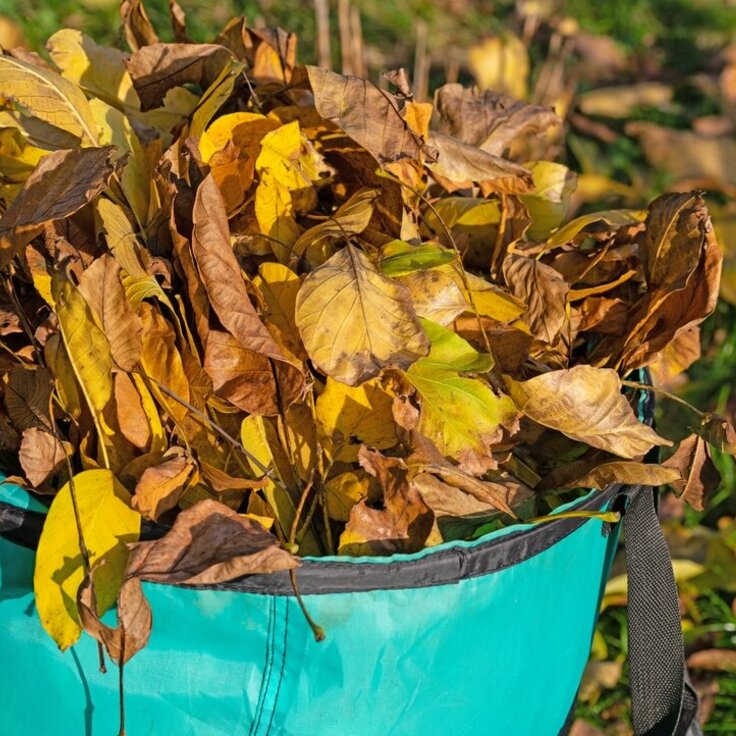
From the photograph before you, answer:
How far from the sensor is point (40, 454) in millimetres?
745

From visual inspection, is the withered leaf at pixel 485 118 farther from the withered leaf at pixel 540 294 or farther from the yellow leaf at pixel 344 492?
the yellow leaf at pixel 344 492

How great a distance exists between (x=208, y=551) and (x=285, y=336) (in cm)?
20

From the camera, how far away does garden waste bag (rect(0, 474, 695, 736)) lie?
0.72 m

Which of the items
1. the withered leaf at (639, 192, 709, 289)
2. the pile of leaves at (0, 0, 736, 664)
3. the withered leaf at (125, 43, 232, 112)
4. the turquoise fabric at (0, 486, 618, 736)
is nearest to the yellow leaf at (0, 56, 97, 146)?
the pile of leaves at (0, 0, 736, 664)

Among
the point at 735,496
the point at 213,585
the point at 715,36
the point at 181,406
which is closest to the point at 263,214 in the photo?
the point at 181,406

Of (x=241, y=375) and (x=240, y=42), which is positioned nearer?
(x=241, y=375)

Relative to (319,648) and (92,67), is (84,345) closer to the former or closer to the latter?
(319,648)

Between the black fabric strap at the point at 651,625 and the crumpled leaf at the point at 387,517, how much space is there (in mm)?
249

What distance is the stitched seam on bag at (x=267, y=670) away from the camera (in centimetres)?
72

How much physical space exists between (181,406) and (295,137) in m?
0.26

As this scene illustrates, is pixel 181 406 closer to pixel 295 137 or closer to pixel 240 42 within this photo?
pixel 295 137

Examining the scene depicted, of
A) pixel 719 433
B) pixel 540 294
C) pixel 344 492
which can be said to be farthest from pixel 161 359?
pixel 719 433

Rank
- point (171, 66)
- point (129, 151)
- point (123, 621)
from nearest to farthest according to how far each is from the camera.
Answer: point (123, 621)
point (129, 151)
point (171, 66)

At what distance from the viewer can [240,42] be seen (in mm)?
1110
